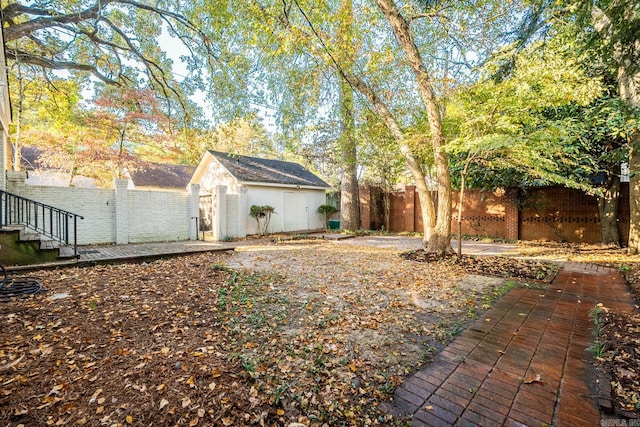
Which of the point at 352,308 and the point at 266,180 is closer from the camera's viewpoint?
the point at 352,308

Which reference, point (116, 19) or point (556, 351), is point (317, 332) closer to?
point (556, 351)

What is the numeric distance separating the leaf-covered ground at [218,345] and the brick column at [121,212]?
4311 mm

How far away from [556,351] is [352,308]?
6.86 ft

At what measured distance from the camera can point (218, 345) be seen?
2.81 meters

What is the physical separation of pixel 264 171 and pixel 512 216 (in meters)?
11.1

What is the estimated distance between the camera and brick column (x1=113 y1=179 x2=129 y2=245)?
29.8 feet

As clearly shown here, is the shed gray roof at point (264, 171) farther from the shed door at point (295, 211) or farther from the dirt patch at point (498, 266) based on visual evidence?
the dirt patch at point (498, 266)

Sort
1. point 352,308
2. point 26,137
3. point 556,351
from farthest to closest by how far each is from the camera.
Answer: point 26,137 < point 352,308 < point 556,351

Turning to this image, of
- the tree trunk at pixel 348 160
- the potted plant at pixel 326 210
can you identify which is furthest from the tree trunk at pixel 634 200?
the potted plant at pixel 326 210

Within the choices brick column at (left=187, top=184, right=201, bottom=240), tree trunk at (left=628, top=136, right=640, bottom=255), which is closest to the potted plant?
brick column at (left=187, top=184, right=201, bottom=240)

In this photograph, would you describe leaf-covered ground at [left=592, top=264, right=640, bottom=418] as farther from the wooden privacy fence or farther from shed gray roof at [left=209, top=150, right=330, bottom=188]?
shed gray roof at [left=209, top=150, right=330, bottom=188]

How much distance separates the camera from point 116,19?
9328mm

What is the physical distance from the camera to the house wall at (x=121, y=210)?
824 cm

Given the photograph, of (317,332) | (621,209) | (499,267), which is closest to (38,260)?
(317,332)
